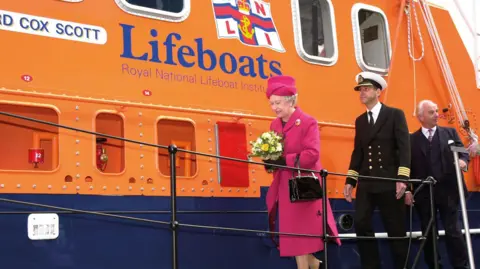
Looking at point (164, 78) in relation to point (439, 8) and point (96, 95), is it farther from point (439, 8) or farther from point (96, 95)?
point (439, 8)

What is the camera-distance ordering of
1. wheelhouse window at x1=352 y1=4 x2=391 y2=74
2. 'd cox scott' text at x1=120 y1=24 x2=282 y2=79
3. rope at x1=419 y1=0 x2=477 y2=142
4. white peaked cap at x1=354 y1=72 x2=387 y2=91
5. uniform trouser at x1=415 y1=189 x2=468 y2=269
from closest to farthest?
'd cox scott' text at x1=120 y1=24 x2=282 y2=79, white peaked cap at x1=354 y1=72 x2=387 y2=91, uniform trouser at x1=415 y1=189 x2=468 y2=269, wheelhouse window at x1=352 y1=4 x2=391 y2=74, rope at x1=419 y1=0 x2=477 y2=142

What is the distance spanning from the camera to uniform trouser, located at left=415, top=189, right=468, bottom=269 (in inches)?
223

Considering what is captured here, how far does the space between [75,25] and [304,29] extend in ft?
7.21

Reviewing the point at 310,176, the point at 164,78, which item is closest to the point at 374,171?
the point at 310,176

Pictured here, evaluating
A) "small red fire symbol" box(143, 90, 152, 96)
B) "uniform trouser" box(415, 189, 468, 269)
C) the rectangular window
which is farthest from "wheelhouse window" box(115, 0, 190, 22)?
"uniform trouser" box(415, 189, 468, 269)

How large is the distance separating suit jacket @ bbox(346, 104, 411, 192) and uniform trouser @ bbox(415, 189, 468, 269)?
0.73 meters

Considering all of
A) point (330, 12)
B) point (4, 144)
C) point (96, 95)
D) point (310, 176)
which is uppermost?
point (330, 12)

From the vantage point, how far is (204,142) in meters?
4.73

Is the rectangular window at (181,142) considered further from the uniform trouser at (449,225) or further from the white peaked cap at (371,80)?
the uniform trouser at (449,225)

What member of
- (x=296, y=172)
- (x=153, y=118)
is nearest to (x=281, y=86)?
(x=296, y=172)

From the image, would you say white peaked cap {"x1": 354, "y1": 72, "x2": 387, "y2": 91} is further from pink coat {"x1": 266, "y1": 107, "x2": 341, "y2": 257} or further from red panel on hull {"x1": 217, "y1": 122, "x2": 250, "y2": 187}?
red panel on hull {"x1": 217, "y1": 122, "x2": 250, "y2": 187}

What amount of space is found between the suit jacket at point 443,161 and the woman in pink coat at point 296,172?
163 centimetres

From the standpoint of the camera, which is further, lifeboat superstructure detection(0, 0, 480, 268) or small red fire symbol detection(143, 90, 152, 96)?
small red fire symbol detection(143, 90, 152, 96)

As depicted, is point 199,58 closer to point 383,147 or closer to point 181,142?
point 181,142
